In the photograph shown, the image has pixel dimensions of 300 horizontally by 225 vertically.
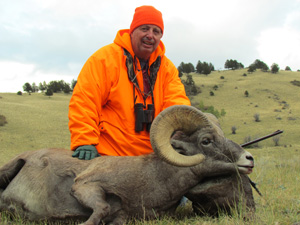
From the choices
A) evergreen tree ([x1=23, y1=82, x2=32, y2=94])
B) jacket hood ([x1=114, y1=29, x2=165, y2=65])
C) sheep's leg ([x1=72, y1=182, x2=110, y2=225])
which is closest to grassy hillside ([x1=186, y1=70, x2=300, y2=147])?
jacket hood ([x1=114, y1=29, x2=165, y2=65])

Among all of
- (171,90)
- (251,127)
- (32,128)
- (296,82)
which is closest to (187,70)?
(296,82)

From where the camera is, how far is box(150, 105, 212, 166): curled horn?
14.8 feet

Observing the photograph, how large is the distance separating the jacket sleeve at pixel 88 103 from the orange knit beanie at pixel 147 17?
109cm

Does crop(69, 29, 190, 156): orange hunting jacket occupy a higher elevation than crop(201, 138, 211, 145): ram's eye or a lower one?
higher

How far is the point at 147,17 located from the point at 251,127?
38.5 m

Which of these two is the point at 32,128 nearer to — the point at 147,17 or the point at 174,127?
the point at 147,17

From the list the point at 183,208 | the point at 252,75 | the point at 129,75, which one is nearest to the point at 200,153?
the point at 183,208

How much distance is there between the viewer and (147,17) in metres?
6.23

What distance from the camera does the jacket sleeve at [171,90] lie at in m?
6.34

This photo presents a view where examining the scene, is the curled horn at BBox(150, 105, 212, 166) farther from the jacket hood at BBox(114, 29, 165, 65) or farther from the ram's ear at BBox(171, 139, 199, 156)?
the jacket hood at BBox(114, 29, 165, 65)

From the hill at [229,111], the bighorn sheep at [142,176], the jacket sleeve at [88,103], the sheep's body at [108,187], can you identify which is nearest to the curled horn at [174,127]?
the bighorn sheep at [142,176]

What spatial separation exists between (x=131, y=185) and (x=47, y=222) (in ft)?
4.40

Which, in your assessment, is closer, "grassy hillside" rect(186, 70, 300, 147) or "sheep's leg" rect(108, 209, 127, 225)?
"sheep's leg" rect(108, 209, 127, 225)

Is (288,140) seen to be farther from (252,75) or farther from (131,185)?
(252,75)
